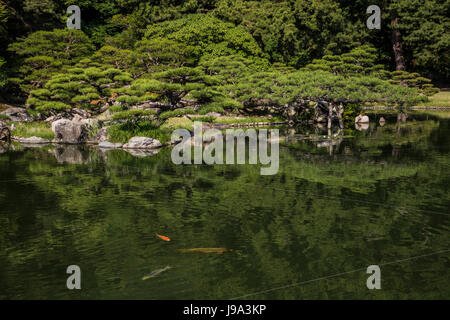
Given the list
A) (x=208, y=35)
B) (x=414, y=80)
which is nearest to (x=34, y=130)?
(x=208, y=35)

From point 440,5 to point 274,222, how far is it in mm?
37671

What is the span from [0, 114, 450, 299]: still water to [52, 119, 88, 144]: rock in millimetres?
6117

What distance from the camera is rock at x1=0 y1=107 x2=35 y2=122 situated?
26.5 m

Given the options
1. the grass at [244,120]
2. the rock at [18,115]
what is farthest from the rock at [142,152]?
the rock at [18,115]

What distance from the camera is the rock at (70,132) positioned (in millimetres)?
21969

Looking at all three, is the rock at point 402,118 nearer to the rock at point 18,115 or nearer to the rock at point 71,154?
the rock at point 71,154

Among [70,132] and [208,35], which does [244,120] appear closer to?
[208,35]

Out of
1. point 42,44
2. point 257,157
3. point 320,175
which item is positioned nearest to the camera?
point 320,175

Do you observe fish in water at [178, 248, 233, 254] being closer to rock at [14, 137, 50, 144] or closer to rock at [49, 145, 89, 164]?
rock at [49, 145, 89, 164]

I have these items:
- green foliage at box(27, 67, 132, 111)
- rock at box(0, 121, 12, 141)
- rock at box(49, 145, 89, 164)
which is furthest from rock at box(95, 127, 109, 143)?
rock at box(0, 121, 12, 141)

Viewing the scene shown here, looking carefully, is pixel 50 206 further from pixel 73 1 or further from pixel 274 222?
pixel 73 1
